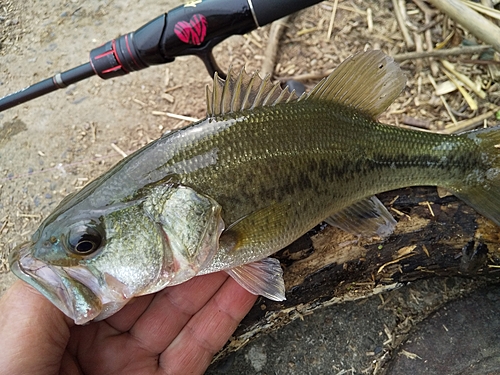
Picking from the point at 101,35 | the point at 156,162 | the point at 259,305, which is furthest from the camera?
the point at 101,35

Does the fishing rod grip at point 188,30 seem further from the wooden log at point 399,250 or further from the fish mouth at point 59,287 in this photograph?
the fish mouth at point 59,287

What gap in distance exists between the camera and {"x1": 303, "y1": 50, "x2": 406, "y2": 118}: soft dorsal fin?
94.3 inches

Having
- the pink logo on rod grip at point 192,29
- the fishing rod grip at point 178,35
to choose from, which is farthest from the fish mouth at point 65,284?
the pink logo on rod grip at point 192,29

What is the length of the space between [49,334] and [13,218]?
1.99 meters

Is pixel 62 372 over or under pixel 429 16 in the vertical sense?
under

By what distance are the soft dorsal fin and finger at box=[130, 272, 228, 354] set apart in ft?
3.93

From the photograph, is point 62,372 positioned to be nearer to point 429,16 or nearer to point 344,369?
point 344,369

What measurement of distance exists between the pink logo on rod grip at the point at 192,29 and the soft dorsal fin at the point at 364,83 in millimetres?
944

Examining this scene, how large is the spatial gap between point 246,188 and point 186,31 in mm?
1288

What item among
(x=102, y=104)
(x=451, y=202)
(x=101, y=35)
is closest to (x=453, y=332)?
(x=451, y=202)

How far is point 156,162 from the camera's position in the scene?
214 centimetres

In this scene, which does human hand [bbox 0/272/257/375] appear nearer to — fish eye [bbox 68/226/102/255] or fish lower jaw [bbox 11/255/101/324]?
fish lower jaw [bbox 11/255/101/324]

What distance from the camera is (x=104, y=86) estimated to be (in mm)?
4305

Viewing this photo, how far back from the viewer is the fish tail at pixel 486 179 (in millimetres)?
2473
